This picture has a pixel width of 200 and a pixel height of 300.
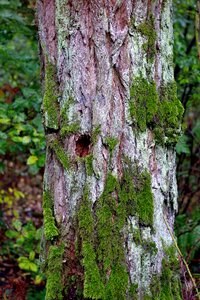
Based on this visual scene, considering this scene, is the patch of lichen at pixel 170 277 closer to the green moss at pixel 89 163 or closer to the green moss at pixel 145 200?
the green moss at pixel 145 200

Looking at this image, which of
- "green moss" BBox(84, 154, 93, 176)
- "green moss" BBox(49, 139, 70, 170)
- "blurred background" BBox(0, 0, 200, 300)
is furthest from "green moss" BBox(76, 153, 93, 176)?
"blurred background" BBox(0, 0, 200, 300)

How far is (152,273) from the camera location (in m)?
2.12

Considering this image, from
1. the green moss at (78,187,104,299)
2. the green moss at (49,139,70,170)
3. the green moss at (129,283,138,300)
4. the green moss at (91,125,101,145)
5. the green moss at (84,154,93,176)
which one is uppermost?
the green moss at (91,125,101,145)

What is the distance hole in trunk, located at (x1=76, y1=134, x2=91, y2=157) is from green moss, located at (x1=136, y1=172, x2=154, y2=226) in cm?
30

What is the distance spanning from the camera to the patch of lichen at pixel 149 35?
6.86ft

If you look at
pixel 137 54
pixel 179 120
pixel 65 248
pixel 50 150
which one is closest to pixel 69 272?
pixel 65 248

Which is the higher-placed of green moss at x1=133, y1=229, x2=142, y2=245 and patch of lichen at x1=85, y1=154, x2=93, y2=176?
patch of lichen at x1=85, y1=154, x2=93, y2=176

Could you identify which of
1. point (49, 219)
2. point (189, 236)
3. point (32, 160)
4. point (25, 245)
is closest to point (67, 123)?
point (49, 219)

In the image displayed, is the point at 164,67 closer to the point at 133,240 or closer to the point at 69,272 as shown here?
the point at 133,240

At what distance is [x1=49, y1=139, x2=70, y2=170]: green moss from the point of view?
6.86 feet

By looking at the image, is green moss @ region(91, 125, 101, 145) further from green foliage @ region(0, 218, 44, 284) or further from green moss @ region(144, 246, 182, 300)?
green foliage @ region(0, 218, 44, 284)

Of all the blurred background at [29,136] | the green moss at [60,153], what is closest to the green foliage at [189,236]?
the blurred background at [29,136]

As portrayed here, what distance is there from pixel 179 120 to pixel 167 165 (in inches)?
10.0

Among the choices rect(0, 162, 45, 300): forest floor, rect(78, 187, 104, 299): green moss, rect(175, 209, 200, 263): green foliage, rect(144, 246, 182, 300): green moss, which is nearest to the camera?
rect(78, 187, 104, 299): green moss
